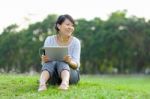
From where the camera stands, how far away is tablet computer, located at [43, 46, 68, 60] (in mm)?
8406

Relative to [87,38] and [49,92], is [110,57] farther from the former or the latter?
[49,92]

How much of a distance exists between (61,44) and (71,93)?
Answer: 125 centimetres

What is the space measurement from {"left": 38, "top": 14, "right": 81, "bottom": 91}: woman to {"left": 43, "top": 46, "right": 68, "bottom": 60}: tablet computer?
7 cm

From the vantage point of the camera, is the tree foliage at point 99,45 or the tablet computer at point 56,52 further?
the tree foliage at point 99,45

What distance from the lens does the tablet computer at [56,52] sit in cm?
A: 841

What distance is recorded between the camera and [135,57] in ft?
193

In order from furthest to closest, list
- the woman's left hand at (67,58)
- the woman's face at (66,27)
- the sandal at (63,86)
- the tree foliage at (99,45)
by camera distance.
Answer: the tree foliage at (99,45) < the woman's face at (66,27) < the woman's left hand at (67,58) < the sandal at (63,86)

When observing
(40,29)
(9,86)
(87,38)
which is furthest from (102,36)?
(9,86)

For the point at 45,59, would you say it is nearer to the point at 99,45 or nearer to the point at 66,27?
the point at 66,27

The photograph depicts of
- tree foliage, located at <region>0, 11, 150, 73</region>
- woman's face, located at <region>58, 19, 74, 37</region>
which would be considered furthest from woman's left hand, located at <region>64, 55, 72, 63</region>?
tree foliage, located at <region>0, 11, 150, 73</region>

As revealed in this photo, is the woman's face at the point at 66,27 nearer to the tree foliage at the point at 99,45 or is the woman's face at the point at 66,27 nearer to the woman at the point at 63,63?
the woman at the point at 63,63

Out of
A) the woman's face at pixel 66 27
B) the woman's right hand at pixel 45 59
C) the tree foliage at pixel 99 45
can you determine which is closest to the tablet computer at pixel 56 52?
the woman's right hand at pixel 45 59

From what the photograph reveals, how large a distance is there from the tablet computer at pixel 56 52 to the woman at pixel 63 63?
73 mm

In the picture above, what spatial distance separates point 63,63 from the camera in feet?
27.5
